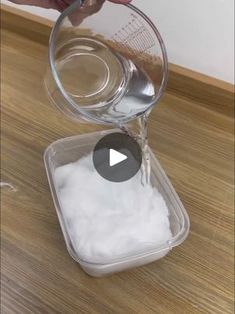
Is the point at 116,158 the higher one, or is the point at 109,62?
the point at 109,62

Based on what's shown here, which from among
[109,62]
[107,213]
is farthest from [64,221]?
[109,62]

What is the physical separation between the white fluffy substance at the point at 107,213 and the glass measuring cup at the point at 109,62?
107 millimetres

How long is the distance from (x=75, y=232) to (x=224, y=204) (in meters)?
0.24

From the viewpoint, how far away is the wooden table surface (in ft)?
1.72

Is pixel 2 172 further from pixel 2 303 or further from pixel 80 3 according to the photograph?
pixel 80 3

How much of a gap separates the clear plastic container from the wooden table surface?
34 millimetres

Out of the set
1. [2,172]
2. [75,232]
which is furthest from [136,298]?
[2,172]
